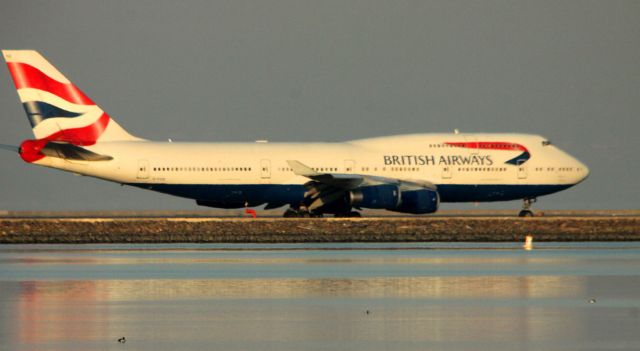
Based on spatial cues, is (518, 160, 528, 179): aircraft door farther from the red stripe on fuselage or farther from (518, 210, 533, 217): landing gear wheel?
the red stripe on fuselage

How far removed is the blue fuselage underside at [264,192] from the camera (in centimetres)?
4972

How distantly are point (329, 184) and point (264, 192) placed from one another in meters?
3.14

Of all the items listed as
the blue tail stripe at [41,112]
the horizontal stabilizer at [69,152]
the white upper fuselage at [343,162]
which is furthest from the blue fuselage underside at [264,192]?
the blue tail stripe at [41,112]

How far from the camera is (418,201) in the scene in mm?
48156

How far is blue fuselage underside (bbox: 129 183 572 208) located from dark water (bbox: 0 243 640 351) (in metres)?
15.7

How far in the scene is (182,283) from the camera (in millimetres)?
24625

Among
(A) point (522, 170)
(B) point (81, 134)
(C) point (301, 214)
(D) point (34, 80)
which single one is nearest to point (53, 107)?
(D) point (34, 80)

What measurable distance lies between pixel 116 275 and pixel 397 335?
10.8 meters

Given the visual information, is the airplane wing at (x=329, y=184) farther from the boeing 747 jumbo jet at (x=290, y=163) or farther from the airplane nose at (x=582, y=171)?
the airplane nose at (x=582, y=171)

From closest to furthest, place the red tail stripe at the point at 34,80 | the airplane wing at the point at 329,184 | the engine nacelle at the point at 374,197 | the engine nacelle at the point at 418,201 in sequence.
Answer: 1. the engine nacelle at the point at 374,197
2. the engine nacelle at the point at 418,201
3. the airplane wing at the point at 329,184
4. the red tail stripe at the point at 34,80

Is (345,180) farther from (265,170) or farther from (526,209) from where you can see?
(526,209)

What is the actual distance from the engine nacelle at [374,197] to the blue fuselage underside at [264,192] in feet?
11.8

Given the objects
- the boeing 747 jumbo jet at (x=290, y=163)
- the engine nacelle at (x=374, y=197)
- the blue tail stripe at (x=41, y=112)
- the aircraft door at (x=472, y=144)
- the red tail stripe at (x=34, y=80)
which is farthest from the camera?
the aircraft door at (x=472, y=144)

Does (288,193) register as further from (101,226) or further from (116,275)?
(116,275)
